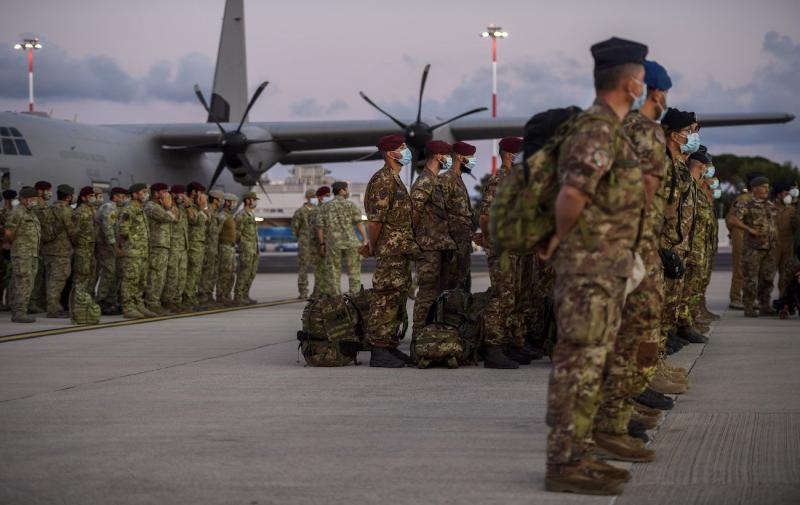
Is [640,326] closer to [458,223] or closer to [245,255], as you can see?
[458,223]

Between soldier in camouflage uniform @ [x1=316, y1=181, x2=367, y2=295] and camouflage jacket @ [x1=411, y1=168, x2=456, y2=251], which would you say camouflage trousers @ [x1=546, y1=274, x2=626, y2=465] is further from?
soldier in camouflage uniform @ [x1=316, y1=181, x2=367, y2=295]

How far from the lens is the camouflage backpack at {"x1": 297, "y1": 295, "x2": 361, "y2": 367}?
28.7ft

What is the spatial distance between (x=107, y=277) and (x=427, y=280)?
24.2 feet

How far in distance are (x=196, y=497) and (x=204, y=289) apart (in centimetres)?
1212

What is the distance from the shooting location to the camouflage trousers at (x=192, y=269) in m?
15.6

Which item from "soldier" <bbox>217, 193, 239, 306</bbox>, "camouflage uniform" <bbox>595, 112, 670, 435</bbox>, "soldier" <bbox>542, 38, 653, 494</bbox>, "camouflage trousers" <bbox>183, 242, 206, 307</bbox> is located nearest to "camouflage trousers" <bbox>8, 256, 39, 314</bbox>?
"camouflage trousers" <bbox>183, 242, 206, 307</bbox>

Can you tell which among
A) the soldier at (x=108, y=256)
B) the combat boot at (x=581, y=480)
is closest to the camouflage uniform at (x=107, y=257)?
the soldier at (x=108, y=256)

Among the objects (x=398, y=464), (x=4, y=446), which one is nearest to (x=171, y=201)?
(x=4, y=446)

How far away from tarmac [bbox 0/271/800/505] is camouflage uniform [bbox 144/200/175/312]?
4.82 m

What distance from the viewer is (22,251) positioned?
1360 cm

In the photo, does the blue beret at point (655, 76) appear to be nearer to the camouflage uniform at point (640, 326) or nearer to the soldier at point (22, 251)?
the camouflage uniform at point (640, 326)

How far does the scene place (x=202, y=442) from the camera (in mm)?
5531

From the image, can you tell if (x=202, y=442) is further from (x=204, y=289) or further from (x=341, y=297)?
(x=204, y=289)

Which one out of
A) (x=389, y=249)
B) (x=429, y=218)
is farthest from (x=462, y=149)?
(x=389, y=249)
